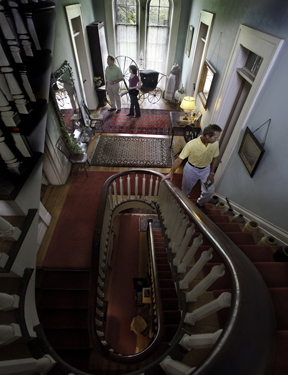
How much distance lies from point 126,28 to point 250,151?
7087 millimetres

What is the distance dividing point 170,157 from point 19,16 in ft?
12.7

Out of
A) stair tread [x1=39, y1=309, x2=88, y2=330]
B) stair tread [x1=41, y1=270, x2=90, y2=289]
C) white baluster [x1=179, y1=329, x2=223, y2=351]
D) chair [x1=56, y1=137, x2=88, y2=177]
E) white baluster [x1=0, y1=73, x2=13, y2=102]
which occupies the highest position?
white baluster [x1=0, y1=73, x2=13, y2=102]

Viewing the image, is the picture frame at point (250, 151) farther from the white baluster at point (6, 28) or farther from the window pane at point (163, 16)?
the window pane at point (163, 16)

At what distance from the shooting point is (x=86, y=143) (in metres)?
5.01

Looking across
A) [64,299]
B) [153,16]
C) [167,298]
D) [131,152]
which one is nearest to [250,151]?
[167,298]

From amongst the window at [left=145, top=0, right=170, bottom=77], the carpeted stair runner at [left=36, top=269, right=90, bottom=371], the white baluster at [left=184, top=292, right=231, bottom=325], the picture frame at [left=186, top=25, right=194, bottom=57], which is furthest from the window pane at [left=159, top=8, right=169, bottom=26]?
the white baluster at [left=184, top=292, right=231, bottom=325]

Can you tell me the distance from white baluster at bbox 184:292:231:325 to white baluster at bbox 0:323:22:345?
1255 mm

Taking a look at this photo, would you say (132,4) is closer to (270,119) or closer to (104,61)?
(104,61)

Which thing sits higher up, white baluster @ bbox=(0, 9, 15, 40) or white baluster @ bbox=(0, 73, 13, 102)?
white baluster @ bbox=(0, 9, 15, 40)

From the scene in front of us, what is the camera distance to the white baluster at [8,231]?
1.61 m

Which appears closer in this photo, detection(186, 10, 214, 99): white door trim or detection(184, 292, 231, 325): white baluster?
detection(184, 292, 231, 325): white baluster

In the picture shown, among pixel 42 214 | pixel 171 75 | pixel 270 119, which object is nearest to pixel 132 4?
pixel 171 75

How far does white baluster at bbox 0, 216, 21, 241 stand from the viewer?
1.61 m

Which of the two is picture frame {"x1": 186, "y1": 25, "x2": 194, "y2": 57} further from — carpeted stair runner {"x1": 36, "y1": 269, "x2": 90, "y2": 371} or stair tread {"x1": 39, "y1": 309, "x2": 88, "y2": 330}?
stair tread {"x1": 39, "y1": 309, "x2": 88, "y2": 330}
